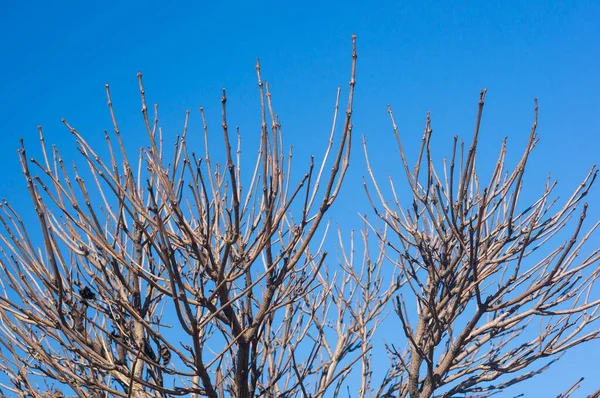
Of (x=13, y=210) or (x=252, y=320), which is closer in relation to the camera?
(x=252, y=320)

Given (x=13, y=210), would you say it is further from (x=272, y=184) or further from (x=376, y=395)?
(x=376, y=395)

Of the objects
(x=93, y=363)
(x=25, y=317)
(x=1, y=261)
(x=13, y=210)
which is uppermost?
(x=13, y=210)

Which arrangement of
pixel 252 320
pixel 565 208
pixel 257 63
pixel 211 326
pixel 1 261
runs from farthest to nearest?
1. pixel 211 326
2. pixel 565 208
3. pixel 1 261
4. pixel 252 320
5. pixel 257 63

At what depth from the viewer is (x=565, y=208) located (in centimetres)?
452

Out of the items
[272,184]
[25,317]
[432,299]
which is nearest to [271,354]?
[432,299]

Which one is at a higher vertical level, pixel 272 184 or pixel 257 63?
pixel 257 63

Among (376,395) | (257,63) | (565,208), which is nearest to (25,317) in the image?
(257,63)

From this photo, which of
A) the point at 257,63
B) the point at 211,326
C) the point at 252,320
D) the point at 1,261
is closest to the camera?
the point at 257,63

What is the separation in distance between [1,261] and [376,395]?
119 inches

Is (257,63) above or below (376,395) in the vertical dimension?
above

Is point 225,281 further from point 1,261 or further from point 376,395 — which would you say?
point 376,395

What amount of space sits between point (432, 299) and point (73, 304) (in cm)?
204

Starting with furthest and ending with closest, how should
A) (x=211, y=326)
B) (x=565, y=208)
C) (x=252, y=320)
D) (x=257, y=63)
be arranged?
(x=211, y=326) < (x=565, y=208) < (x=252, y=320) < (x=257, y=63)

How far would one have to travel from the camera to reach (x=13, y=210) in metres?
3.93
